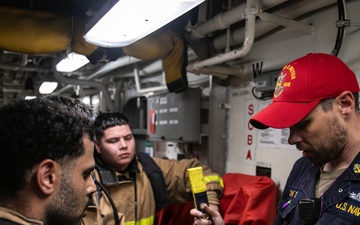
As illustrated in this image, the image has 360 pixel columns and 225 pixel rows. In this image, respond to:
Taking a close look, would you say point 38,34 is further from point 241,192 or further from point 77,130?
point 241,192

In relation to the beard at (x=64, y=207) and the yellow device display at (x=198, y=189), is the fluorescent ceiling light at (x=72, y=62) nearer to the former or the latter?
the yellow device display at (x=198, y=189)

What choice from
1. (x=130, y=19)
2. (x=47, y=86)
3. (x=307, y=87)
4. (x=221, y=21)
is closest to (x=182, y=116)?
(x=221, y=21)

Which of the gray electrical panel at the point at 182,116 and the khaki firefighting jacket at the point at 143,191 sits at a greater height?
the gray electrical panel at the point at 182,116

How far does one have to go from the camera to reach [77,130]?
41.8 inches

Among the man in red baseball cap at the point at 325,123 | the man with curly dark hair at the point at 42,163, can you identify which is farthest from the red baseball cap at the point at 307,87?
the man with curly dark hair at the point at 42,163

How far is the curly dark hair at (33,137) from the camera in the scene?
0.92 meters

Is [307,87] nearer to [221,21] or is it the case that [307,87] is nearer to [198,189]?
[198,189]

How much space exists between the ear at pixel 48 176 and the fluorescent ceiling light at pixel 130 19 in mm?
877

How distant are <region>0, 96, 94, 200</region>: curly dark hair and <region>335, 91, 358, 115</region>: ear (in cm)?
88

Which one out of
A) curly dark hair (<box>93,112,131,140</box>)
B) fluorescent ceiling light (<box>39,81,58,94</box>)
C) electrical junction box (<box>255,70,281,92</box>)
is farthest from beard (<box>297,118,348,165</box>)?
fluorescent ceiling light (<box>39,81,58,94</box>)

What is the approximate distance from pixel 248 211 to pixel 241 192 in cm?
16

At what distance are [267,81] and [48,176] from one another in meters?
1.49

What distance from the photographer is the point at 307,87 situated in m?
1.18

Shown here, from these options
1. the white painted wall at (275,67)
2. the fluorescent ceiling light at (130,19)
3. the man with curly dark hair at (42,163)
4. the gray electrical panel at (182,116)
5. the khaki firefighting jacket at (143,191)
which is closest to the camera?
the man with curly dark hair at (42,163)
